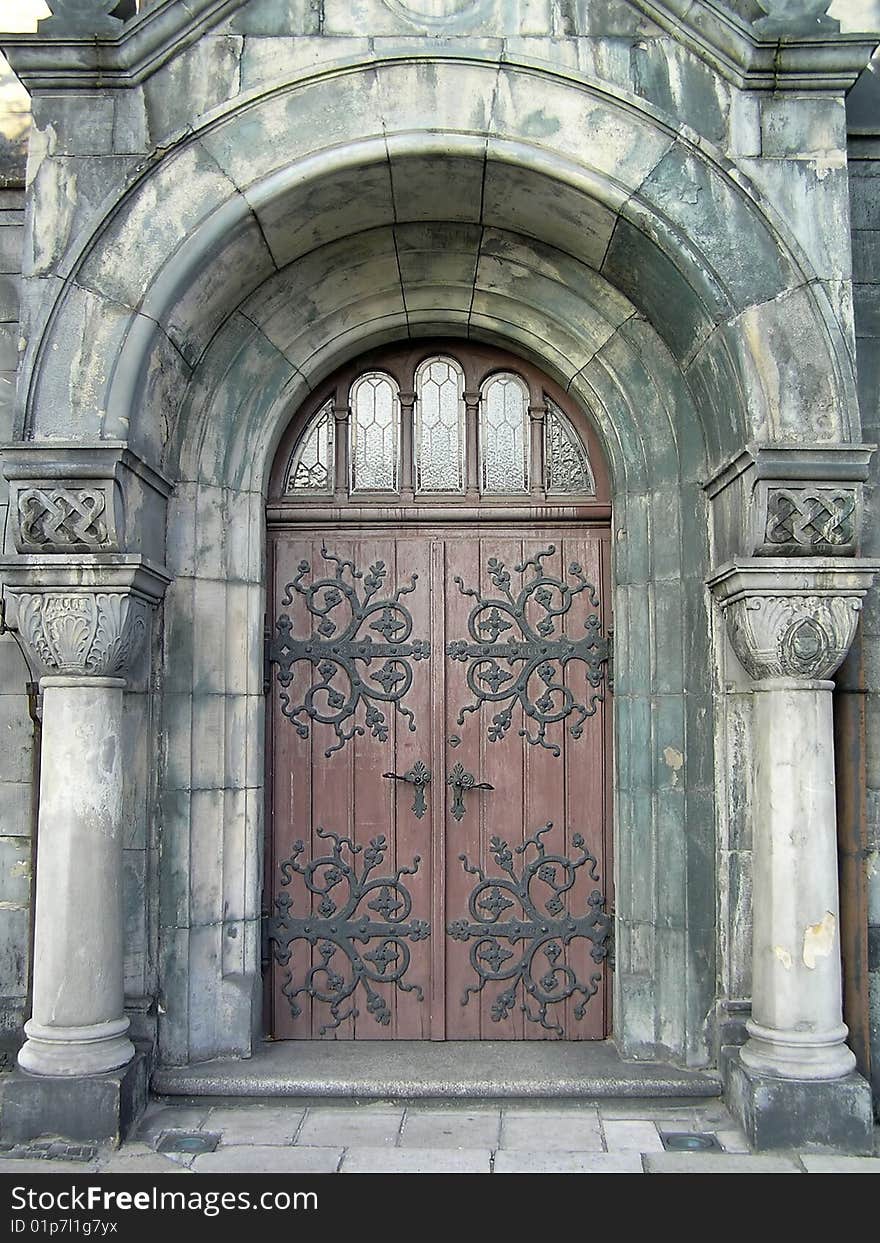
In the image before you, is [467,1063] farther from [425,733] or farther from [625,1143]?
[425,733]

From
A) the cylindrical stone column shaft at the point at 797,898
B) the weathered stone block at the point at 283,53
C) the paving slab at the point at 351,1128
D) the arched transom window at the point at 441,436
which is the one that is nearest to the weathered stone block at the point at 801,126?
the arched transom window at the point at 441,436

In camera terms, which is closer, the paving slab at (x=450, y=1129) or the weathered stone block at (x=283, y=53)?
the paving slab at (x=450, y=1129)

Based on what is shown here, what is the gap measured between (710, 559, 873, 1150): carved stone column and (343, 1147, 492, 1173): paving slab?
1023 millimetres

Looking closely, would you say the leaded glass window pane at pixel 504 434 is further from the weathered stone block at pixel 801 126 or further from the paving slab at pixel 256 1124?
the paving slab at pixel 256 1124

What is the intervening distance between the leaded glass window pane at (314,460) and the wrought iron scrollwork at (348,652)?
1.31ft

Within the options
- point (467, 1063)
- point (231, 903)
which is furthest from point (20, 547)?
point (467, 1063)

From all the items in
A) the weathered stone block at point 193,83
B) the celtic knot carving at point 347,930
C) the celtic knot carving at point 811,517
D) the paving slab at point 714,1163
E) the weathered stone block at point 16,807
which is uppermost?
the weathered stone block at point 193,83

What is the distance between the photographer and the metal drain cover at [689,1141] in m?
4.21

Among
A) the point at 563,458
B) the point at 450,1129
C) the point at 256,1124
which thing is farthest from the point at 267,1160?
the point at 563,458

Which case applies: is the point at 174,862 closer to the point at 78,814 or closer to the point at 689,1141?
the point at 78,814

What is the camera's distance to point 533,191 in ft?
15.3

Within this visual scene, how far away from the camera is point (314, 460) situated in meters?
5.44

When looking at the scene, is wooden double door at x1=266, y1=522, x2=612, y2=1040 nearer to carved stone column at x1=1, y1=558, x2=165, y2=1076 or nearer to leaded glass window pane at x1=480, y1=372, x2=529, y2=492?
leaded glass window pane at x1=480, y1=372, x2=529, y2=492

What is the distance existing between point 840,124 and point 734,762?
258 cm
